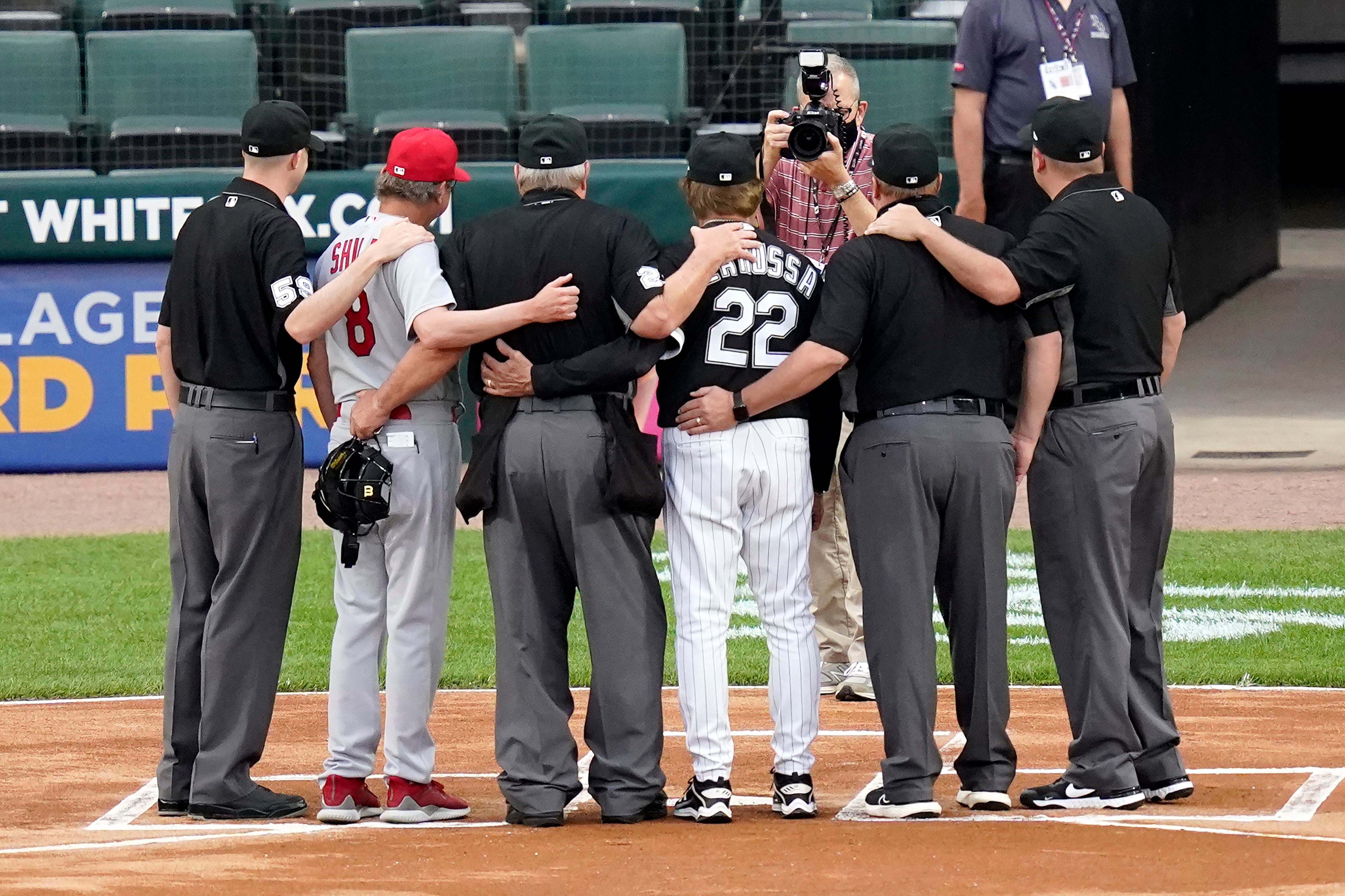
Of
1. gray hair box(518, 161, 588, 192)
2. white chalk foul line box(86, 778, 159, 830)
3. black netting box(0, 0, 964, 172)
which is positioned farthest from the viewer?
black netting box(0, 0, 964, 172)

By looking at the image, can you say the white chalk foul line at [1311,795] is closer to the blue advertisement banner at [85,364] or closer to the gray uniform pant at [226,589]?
the gray uniform pant at [226,589]

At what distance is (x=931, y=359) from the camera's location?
5.27 m

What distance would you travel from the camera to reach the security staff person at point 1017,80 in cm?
697

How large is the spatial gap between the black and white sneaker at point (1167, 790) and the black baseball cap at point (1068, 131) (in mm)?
1774

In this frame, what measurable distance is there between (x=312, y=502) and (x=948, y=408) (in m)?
7.37

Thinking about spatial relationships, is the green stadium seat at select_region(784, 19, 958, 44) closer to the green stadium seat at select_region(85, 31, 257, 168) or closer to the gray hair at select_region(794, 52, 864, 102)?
the green stadium seat at select_region(85, 31, 257, 168)

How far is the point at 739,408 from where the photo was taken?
527 centimetres

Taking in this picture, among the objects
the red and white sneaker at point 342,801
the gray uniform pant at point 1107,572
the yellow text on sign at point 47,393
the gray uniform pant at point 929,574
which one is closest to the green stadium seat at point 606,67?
the yellow text on sign at point 47,393

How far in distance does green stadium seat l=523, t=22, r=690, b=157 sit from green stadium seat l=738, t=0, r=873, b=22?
2.01ft

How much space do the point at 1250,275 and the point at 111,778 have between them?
702 inches

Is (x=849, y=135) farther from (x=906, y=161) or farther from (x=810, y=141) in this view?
(x=906, y=161)

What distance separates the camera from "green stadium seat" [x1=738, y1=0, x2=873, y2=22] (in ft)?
46.2

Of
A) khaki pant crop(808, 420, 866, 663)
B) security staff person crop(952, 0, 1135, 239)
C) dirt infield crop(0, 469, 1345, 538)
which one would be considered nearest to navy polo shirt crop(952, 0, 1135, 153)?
security staff person crop(952, 0, 1135, 239)

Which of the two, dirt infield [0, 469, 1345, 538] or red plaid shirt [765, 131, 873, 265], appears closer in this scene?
red plaid shirt [765, 131, 873, 265]
